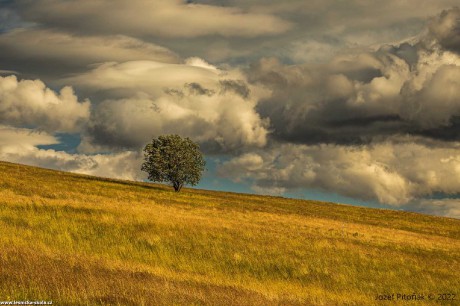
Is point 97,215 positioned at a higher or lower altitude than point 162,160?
lower

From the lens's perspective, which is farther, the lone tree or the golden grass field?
the lone tree

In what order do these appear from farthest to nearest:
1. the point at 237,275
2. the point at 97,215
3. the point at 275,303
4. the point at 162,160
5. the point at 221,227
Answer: the point at 162,160, the point at 221,227, the point at 97,215, the point at 237,275, the point at 275,303

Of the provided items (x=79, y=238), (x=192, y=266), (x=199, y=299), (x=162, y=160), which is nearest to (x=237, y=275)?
(x=192, y=266)

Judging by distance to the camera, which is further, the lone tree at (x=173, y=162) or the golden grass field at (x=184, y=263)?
the lone tree at (x=173, y=162)

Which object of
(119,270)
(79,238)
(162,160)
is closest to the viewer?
(119,270)

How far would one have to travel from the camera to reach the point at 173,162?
7669cm

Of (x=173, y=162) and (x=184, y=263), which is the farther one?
(x=173, y=162)

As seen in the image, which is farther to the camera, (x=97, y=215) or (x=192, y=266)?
(x=97, y=215)

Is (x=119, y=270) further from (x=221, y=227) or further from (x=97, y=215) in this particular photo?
(x=221, y=227)

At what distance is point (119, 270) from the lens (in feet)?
43.2

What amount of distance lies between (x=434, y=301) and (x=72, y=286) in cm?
1415

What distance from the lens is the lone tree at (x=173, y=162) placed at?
76.4 metres

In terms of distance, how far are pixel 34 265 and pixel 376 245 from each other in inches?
1031

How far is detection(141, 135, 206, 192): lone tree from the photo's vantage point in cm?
7638
